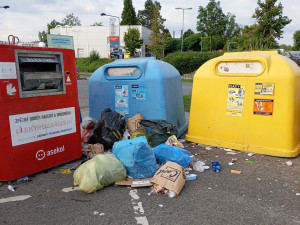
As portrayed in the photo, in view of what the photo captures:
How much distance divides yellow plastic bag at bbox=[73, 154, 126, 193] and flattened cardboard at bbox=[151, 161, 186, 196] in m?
0.41

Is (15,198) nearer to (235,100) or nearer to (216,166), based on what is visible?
(216,166)

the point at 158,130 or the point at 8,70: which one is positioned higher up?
the point at 8,70

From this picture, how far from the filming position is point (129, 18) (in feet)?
165

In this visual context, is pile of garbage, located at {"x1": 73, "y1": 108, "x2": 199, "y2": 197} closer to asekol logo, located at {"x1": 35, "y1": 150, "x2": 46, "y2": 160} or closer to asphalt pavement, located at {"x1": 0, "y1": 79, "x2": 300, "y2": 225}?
asphalt pavement, located at {"x1": 0, "y1": 79, "x2": 300, "y2": 225}

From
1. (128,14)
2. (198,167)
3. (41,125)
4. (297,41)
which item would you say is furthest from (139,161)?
(128,14)

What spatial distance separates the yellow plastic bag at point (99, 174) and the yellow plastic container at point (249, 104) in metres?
1.78

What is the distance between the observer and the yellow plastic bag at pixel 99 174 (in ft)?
8.38

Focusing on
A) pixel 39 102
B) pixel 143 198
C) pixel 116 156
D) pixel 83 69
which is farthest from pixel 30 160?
pixel 83 69

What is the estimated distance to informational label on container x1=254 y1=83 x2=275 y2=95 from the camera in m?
3.46

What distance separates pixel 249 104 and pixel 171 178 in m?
1.79

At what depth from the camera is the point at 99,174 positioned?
8.64 feet

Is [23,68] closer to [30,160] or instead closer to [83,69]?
[30,160]

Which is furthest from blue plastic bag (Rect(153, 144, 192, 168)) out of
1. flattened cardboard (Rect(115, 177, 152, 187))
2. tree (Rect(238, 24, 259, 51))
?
tree (Rect(238, 24, 259, 51))

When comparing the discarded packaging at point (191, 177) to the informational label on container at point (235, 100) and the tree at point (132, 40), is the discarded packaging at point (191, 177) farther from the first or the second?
the tree at point (132, 40)
